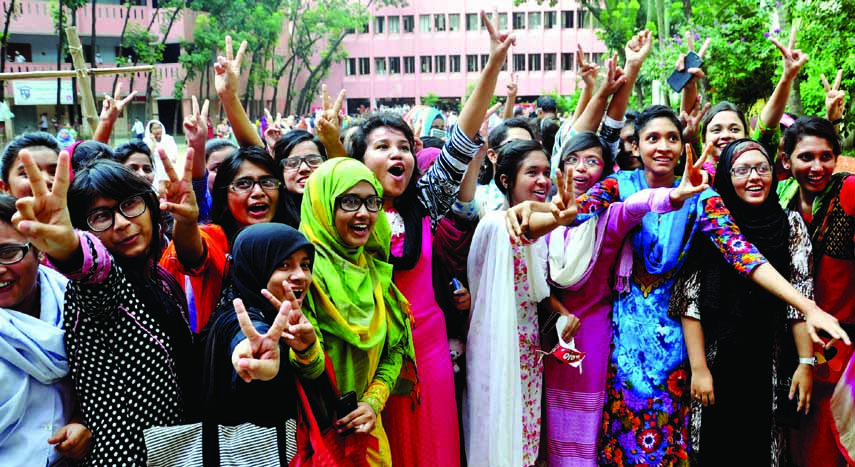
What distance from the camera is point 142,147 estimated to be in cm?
398

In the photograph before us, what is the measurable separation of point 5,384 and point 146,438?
472 mm

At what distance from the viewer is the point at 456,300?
3.25m

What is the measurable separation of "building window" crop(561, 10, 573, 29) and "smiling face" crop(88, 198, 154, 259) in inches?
1803

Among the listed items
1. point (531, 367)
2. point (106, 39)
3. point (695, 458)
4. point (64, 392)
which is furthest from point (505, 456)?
point (106, 39)

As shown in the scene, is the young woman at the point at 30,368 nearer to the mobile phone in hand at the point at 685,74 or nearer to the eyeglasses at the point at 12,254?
the eyeglasses at the point at 12,254

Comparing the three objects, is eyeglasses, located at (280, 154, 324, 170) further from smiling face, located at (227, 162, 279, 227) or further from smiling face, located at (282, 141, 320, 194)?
smiling face, located at (227, 162, 279, 227)

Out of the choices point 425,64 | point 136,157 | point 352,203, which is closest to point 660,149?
point 352,203

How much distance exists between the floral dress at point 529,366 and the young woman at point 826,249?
127 cm

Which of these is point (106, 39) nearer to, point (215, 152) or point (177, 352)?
point (215, 152)

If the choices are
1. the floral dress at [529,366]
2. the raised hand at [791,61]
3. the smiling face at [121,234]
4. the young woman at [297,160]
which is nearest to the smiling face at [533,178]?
the floral dress at [529,366]

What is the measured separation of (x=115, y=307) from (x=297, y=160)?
132 centimetres

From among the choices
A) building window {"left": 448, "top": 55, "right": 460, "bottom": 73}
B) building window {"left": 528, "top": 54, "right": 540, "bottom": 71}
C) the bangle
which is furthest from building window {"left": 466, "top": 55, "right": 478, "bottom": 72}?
the bangle

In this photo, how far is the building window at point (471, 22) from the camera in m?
46.9

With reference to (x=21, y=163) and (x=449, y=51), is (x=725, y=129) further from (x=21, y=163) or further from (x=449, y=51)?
(x=449, y=51)
